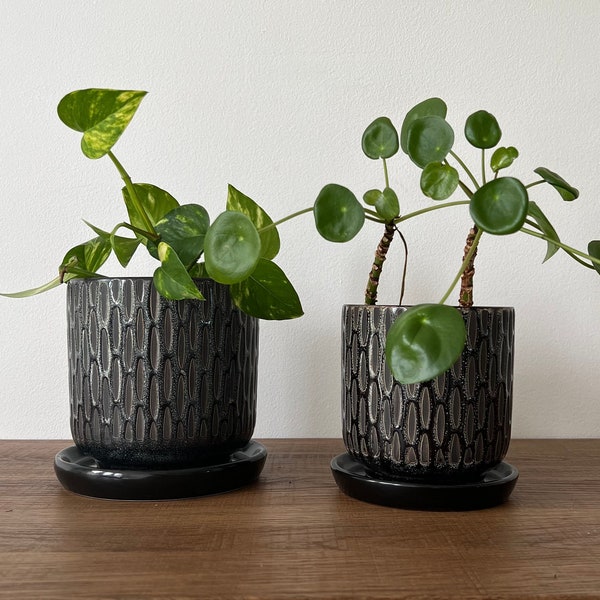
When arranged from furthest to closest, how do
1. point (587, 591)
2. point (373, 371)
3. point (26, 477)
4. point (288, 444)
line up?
point (288, 444) < point (26, 477) < point (373, 371) < point (587, 591)

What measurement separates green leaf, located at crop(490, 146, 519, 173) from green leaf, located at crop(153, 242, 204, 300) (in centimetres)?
34

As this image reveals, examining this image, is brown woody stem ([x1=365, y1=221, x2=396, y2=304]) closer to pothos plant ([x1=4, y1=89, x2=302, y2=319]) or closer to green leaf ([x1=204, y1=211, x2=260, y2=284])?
pothos plant ([x1=4, y1=89, x2=302, y2=319])

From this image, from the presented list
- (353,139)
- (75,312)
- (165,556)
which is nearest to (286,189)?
(353,139)

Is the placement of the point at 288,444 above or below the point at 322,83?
below

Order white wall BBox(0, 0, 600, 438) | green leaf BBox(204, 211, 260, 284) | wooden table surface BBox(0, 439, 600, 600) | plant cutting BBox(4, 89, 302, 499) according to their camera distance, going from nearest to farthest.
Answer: wooden table surface BBox(0, 439, 600, 600)
green leaf BBox(204, 211, 260, 284)
plant cutting BBox(4, 89, 302, 499)
white wall BBox(0, 0, 600, 438)

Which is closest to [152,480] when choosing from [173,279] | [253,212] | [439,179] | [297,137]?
[173,279]

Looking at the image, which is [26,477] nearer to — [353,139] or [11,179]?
[11,179]

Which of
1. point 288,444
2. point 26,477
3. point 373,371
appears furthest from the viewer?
point 288,444

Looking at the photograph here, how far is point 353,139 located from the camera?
1078 mm

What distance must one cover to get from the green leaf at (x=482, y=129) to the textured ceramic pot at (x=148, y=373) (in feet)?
0.99

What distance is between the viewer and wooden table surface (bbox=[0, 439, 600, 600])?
1.59 ft

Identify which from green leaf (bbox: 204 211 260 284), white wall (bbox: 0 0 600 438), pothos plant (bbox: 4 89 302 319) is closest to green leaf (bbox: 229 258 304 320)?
pothos plant (bbox: 4 89 302 319)

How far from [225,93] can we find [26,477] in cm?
64

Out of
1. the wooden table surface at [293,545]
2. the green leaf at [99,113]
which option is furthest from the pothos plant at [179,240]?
the wooden table surface at [293,545]
